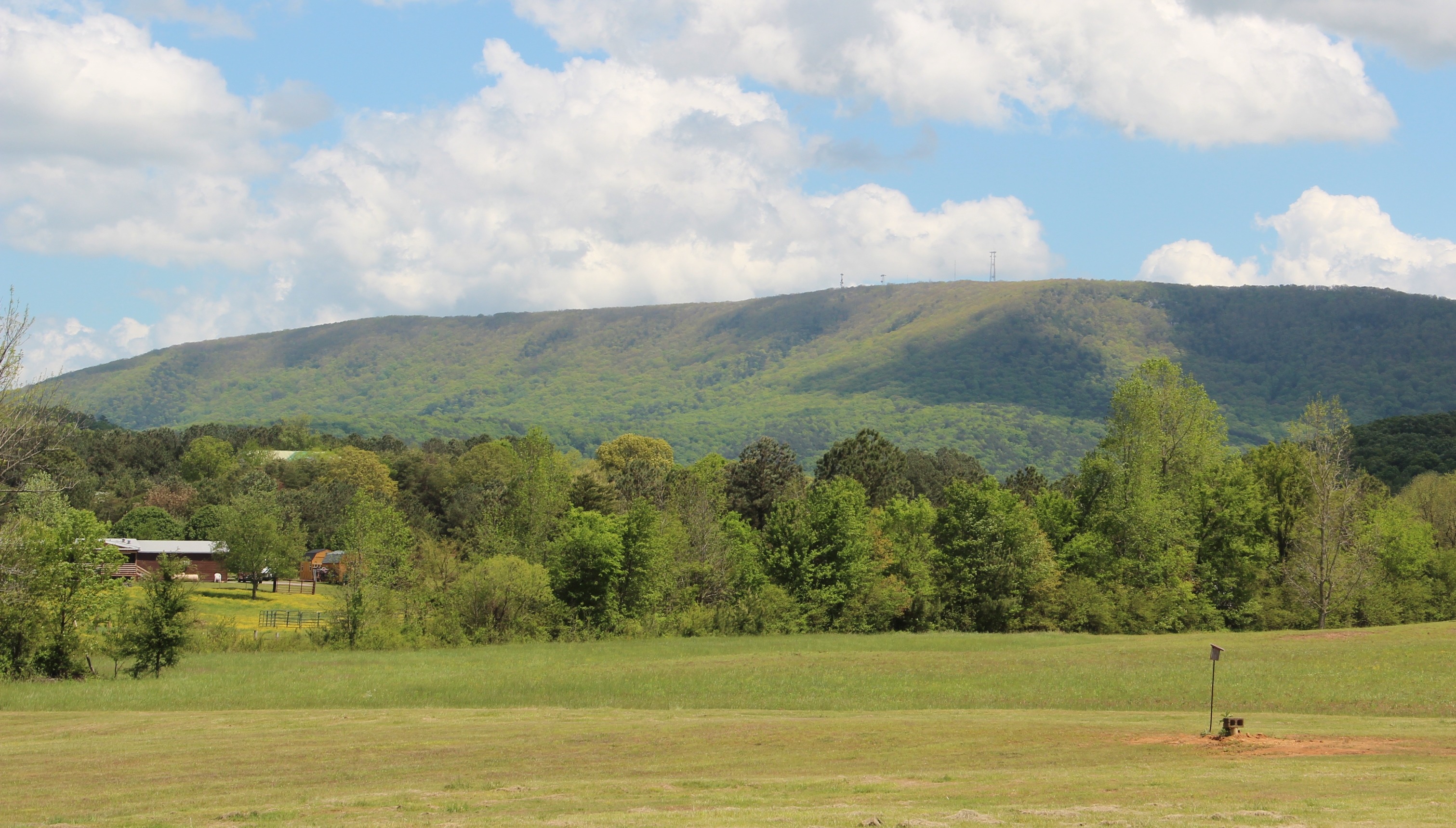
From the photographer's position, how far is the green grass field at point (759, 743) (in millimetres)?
17250

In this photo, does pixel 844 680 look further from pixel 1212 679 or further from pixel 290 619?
pixel 290 619

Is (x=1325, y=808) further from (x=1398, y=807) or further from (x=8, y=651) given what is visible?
(x=8, y=651)

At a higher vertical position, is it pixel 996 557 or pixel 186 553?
pixel 996 557

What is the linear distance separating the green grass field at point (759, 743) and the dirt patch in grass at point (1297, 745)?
0.38ft

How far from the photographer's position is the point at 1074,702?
34.5 m

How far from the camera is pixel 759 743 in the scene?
1006 inches

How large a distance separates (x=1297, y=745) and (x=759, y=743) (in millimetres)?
12132

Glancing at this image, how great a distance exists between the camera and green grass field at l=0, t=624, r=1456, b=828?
17250mm

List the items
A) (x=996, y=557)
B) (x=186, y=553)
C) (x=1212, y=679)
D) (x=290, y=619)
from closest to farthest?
(x=1212, y=679), (x=996, y=557), (x=290, y=619), (x=186, y=553)

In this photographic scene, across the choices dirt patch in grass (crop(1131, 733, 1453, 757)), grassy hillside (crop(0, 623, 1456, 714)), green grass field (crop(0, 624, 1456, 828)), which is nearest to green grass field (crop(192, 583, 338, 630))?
grassy hillside (crop(0, 623, 1456, 714))

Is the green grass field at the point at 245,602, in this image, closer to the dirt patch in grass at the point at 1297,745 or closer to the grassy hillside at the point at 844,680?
the grassy hillside at the point at 844,680

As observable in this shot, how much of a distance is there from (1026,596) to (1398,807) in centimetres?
5593

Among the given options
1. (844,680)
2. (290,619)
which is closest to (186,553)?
(290,619)

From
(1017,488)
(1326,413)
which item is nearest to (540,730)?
(1326,413)
